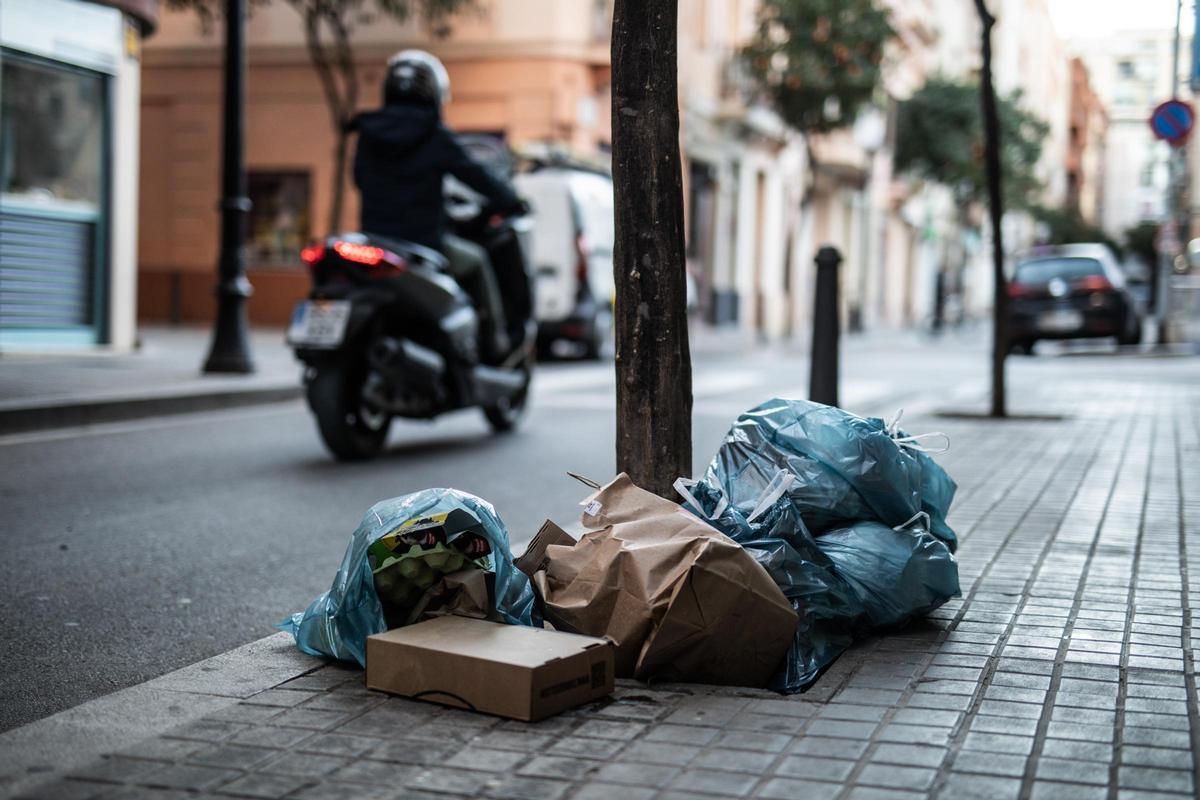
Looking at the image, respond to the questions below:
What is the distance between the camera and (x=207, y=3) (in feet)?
82.5

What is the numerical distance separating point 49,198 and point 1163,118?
468 inches

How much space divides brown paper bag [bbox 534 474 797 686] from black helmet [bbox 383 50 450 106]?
17.0 feet

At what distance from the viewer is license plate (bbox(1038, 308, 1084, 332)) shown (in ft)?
73.6

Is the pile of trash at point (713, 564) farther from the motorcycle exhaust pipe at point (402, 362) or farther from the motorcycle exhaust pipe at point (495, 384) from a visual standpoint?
the motorcycle exhaust pipe at point (495, 384)

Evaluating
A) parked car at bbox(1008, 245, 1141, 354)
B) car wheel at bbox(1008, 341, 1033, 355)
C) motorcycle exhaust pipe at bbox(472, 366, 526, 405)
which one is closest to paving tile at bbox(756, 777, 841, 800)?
motorcycle exhaust pipe at bbox(472, 366, 526, 405)

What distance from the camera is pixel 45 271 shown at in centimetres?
1430

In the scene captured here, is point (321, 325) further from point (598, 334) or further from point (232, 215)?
point (598, 334)

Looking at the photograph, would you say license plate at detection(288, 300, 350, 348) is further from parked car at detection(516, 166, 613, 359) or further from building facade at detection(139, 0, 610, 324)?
building facade at detection(139, 0, 610, 324)

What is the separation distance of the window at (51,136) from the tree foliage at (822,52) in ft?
56.1

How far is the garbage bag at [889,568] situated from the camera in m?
4.04

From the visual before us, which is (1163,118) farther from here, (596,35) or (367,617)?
(367,617)

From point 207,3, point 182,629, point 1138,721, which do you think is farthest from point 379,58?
point 1138,721

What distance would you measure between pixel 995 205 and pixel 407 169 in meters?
4.70

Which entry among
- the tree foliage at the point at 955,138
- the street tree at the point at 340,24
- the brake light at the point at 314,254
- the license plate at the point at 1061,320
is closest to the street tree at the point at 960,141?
the tree foliage at the point at 955,138
